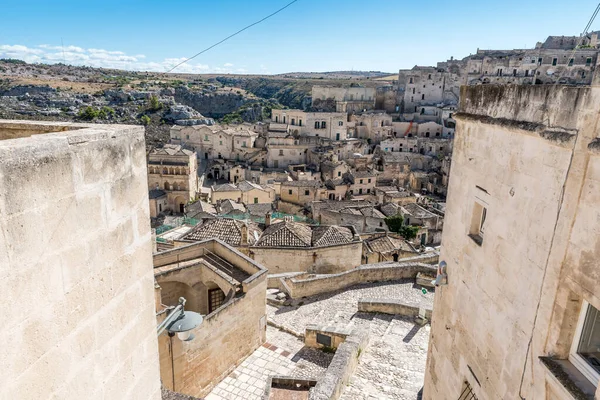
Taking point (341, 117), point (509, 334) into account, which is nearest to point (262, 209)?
point (341, 117)

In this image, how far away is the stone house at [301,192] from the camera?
38625 mm

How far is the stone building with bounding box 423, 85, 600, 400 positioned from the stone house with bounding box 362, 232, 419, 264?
53.6 feet

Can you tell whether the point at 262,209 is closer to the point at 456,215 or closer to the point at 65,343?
the point at 456,215

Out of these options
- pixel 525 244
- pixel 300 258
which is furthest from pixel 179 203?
pixel 525 244

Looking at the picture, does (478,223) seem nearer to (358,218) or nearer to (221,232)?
(221,232)

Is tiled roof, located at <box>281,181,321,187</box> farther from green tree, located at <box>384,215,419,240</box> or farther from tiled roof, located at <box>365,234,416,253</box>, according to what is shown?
tiled roof, located at <box>365,234,416,253</box>

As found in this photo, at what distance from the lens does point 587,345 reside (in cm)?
369

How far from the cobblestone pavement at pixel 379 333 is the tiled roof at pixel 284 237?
384cm

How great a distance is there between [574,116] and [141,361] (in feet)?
14.1

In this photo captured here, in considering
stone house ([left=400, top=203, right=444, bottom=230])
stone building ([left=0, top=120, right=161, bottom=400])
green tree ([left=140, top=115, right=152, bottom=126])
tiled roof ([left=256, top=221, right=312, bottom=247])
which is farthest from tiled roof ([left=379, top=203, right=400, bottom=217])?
green tree ([left=140, top=115, right=152, bottom=126])

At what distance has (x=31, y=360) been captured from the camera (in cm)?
212

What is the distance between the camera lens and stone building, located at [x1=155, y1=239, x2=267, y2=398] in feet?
33.0

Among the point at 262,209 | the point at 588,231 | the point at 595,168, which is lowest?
the point at 262,209

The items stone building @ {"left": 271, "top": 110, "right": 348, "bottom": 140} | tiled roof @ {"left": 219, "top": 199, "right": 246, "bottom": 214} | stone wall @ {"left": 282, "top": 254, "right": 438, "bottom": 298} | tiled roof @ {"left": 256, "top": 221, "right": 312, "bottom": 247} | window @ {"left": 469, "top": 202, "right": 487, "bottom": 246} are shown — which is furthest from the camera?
stone building @ {"left": 271, "top": 110, "right": 348, "bottom": 140}
